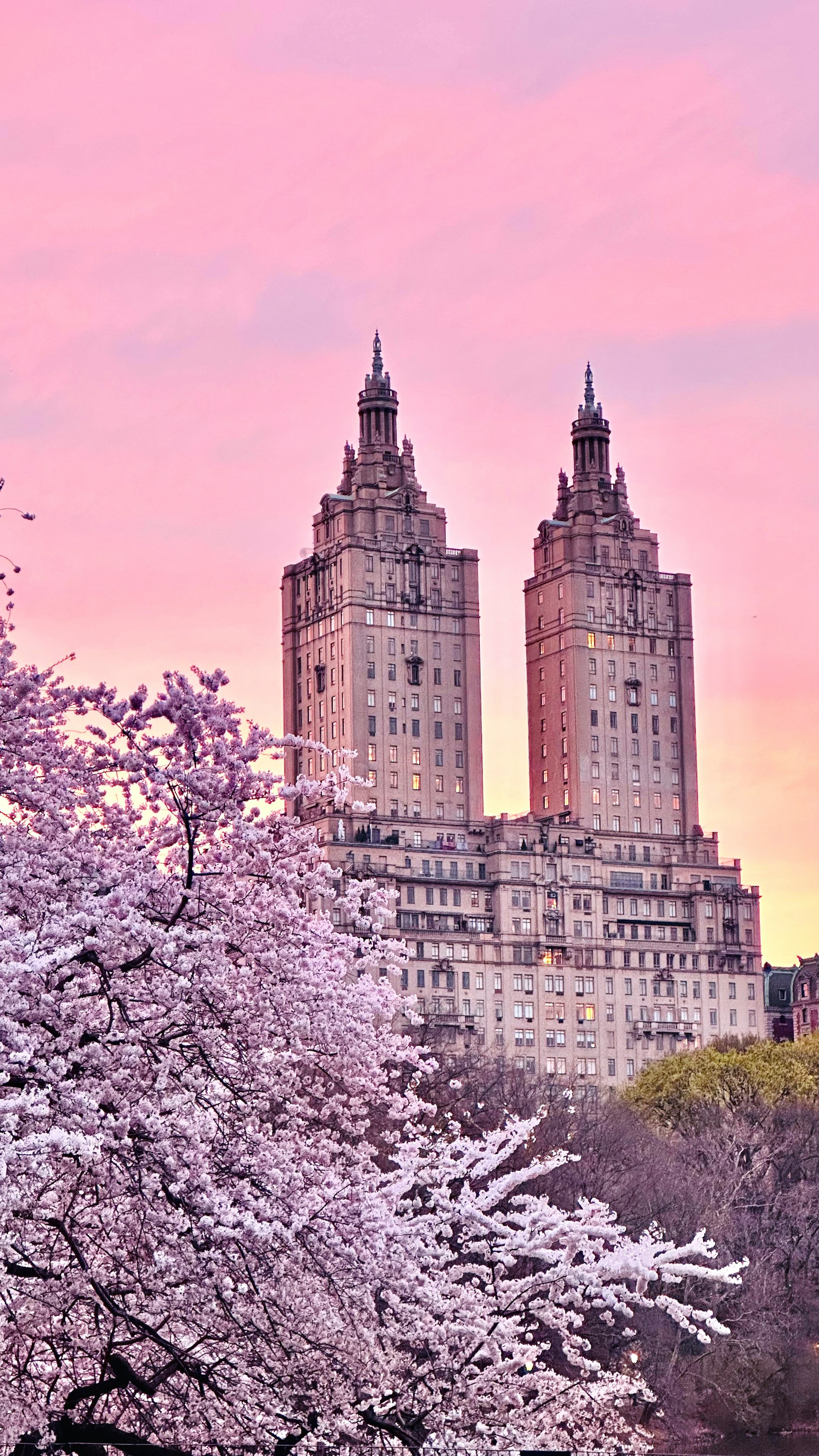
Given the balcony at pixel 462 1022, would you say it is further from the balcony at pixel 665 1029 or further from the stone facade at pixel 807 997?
the stone facade at pixel 807 997

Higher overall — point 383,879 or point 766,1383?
point 383,879

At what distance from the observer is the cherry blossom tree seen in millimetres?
19391

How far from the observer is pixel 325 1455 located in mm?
24172

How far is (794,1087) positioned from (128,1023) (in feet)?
354

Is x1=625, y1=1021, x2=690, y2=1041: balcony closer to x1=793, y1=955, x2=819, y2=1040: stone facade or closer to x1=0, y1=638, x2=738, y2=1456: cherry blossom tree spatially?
x1=793, y1=955, x2=819, y2=1040: stone facade

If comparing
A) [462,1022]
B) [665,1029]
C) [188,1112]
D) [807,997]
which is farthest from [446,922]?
[188,1112]

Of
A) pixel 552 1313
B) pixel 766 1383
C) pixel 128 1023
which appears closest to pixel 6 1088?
pixel 128 1023

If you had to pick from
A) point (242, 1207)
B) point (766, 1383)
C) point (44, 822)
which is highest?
point (44, 822)

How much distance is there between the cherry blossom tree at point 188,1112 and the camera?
1939cm

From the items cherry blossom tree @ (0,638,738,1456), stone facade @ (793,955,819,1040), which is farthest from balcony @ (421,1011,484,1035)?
cherry blossom tree @ (0,638,738,1456)

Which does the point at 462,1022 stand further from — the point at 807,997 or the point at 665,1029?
the point at 807,997

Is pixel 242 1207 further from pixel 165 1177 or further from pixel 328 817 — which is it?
pixel 328 817

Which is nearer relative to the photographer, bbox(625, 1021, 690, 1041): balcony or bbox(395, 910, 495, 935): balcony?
bbox(395, 910, 495, 935): balcony

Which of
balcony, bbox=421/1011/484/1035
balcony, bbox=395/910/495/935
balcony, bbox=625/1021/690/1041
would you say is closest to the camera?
balcony, bbox=421/1011/484/1035
